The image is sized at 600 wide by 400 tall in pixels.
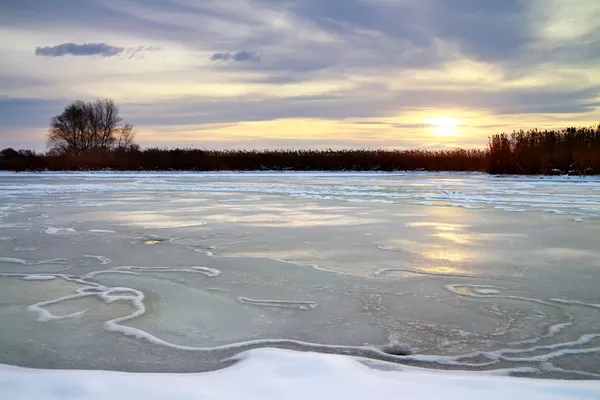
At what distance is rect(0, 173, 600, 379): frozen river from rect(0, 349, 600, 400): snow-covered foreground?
140 mm

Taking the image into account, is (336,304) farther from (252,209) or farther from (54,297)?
(252,209)

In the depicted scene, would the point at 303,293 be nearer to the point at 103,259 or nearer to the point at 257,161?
the point at 103,259

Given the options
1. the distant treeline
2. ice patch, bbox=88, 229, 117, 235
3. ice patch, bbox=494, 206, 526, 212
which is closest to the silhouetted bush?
the distant treeline

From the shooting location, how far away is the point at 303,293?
11.7ft

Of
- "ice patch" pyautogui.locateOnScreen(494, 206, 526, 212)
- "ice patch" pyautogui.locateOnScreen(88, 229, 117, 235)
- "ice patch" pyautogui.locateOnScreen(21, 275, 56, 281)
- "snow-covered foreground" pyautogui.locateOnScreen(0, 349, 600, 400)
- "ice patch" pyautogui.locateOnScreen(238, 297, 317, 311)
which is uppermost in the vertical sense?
"ice patch" pyautogui.locateOnScreen(494, 206, 526, 212)

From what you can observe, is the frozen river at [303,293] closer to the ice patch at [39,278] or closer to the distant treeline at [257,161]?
the ice patch at [39,278]

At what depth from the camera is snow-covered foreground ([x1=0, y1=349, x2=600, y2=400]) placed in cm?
200

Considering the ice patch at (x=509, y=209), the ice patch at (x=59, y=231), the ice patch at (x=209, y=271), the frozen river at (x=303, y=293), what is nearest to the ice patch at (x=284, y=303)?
the frozen river at (x=303, y=293)

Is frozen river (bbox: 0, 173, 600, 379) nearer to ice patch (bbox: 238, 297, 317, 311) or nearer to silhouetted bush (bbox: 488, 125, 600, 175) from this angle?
ice patch (bbox: 238, 297, 317, 311)

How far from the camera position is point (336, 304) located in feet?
10.9

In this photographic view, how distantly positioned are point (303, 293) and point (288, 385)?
4.82 ft

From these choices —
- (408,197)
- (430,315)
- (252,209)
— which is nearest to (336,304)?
(430,315)

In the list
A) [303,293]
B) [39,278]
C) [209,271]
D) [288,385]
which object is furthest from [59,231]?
[288,385]

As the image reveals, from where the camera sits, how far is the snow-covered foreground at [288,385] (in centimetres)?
200
